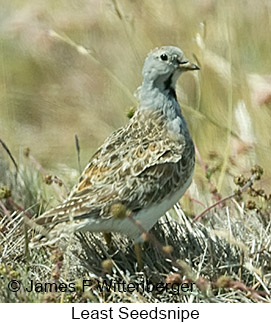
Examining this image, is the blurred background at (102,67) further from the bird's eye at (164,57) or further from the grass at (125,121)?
the bird's eye at (164,57)

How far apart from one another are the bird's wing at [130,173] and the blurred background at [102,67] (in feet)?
4.57

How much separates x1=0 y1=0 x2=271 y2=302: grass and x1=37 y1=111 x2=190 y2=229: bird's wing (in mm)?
223

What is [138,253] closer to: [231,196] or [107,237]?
[107,237]

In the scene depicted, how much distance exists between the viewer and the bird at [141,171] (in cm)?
465

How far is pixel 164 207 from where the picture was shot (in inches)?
190

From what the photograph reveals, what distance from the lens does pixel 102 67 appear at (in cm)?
668

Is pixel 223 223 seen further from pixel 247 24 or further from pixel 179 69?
pixel 247 24

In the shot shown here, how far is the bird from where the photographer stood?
4.65m

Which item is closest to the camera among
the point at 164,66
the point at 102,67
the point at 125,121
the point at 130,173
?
the point at 130,173

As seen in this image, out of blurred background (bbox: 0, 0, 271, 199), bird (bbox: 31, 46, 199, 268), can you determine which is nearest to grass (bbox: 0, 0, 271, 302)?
blurred background (bbox: 0, 0, 271, 199)

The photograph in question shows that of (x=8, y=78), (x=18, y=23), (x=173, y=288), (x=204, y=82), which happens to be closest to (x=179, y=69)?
(x=173, y=288)

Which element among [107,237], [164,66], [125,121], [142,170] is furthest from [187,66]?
[125,121]

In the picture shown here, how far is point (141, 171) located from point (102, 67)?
2.00 metres

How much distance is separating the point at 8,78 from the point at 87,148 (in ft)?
3.40
